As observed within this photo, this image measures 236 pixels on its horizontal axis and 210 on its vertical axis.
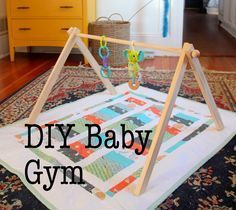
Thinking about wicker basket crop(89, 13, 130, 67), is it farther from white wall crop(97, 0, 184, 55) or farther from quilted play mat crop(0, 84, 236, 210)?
quilted play mat crop(0, 84, 236, 210)

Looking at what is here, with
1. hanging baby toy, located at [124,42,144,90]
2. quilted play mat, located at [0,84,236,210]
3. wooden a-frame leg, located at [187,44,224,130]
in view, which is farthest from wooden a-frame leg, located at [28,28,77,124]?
wooden a-frame leg, located at [187,44,224,130]

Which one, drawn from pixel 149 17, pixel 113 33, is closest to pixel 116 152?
pixel 113 33

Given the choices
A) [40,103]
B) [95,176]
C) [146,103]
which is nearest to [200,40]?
[146,103]

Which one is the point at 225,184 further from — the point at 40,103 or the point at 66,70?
the point at 66,70

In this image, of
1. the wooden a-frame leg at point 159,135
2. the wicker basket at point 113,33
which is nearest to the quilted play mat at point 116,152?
the wooden a-frame leg at point 159,135

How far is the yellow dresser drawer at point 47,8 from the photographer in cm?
223

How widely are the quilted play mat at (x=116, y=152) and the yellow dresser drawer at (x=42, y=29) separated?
88cm

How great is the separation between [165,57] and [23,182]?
185 cm

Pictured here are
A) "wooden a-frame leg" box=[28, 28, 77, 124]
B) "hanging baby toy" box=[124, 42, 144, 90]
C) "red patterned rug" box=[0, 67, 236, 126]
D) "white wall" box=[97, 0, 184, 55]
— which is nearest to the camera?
"hanging baby toy" box=[124, 42, 144, 90]

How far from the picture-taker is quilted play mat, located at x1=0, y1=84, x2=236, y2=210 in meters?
0.87

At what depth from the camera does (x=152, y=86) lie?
70.4 inches

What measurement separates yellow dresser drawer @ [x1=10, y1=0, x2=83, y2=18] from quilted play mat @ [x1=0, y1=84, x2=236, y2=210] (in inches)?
36.4

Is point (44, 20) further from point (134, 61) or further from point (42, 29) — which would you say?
point (134, 61)

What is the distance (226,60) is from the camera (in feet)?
7.84
